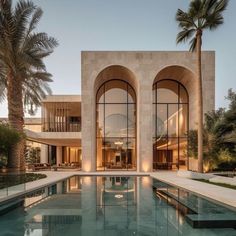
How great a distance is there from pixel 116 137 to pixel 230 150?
10.6m

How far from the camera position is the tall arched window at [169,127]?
23078mm

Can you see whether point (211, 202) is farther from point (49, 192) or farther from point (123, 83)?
point (123, 83)

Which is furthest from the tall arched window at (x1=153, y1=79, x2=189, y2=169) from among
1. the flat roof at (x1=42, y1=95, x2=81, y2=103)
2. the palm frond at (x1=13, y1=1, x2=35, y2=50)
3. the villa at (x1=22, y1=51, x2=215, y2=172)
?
the palm frond at (x1=13, y1=1, x2=35, y2=50)

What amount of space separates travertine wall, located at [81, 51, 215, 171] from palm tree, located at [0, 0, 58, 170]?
504cm

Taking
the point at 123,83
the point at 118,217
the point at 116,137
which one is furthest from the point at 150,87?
the point at 118,217

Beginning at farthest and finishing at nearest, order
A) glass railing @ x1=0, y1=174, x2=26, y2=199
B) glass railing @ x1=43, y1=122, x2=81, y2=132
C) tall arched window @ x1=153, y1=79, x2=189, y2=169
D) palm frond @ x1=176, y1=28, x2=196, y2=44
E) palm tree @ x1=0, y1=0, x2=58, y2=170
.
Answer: glass railing @ x1=43, y1=122, x2=81, y2=132 → tall arched window @ x1=153, y1=79, x2=189, y2=169 → palm frond @ x1=176, y1=28, x2=196, y2=44 → palm tree @ x1=0, y1=0, x2=58, y2=170 → glass railing @ x1=0, y1=174, x2=26, y2=199

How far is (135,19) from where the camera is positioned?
69.5ft

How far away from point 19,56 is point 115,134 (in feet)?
39.9

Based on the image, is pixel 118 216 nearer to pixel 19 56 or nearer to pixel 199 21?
pixel 19 56

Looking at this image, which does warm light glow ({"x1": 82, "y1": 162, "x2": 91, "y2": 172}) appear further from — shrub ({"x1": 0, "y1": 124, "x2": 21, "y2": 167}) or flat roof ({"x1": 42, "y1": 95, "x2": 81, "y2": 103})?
flat roof ({"x1": 42, "y1": 95, "x2": 81, "y2": 103})

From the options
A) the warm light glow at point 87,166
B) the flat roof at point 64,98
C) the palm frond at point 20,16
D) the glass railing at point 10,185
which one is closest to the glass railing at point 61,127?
the flat roof at point 64,98

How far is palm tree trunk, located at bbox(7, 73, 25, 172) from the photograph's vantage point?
15.7 metres

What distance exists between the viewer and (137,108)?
73.7 ft

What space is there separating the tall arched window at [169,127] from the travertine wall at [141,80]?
1.94 meters
